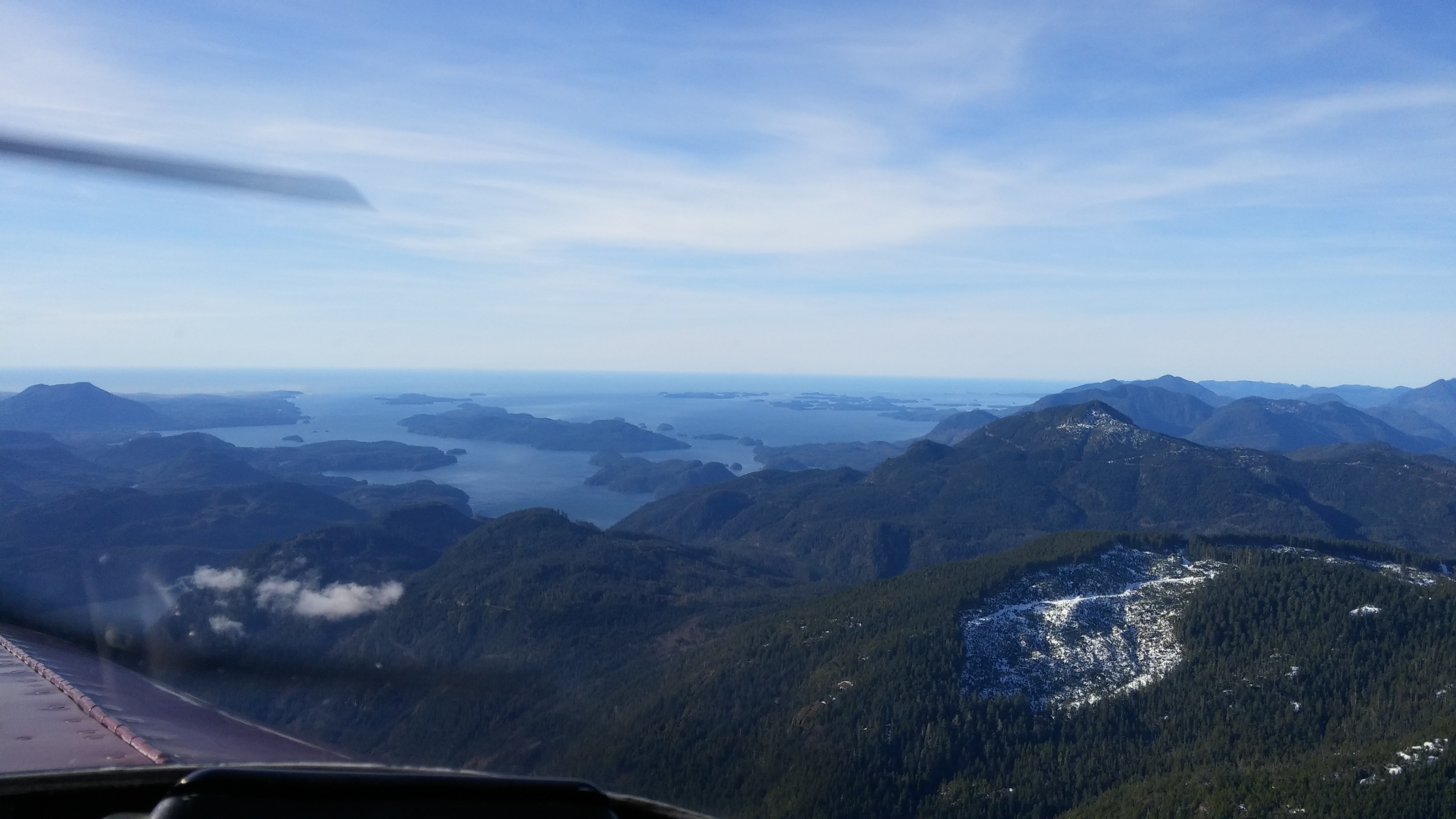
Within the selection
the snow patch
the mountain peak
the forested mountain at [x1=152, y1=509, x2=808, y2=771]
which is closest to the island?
the forested mountain at [x1=152, y1=509, x2=808, y2=771]

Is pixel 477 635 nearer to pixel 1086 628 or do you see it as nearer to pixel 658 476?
pixel 1086 628

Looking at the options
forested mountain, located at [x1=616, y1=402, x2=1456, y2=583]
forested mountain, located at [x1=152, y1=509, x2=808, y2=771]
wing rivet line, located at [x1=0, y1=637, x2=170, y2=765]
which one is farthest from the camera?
forested mountain, located at [x1=616, y1=402, x2=1456, y2=583]

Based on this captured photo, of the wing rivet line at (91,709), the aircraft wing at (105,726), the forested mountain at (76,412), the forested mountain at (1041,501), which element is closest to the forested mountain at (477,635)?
the wing rivet line at (91,709)

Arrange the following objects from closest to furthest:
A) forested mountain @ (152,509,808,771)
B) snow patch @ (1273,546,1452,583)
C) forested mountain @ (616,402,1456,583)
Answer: forested mountain @ (152,509,808,771)
snow patch @ (1273,546,1452,583)
forested mountain @ (616,402,1456,583)

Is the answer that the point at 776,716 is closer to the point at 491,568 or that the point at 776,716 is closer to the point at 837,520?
the point at 491,568

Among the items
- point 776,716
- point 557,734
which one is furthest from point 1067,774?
point 557,734

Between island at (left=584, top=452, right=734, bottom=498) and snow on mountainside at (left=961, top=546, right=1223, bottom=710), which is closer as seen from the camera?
snow on mountainside at (left=961, top=546, right=1223, bottom=710)

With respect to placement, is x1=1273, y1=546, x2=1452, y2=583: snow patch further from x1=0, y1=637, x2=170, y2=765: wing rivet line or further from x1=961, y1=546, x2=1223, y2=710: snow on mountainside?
x1=0, y1=637, x2=170, y2=765: wing rivet line

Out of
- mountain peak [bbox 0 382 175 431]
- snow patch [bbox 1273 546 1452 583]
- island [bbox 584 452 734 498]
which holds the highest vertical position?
mountain peak [bbox 0 382 175 431]
